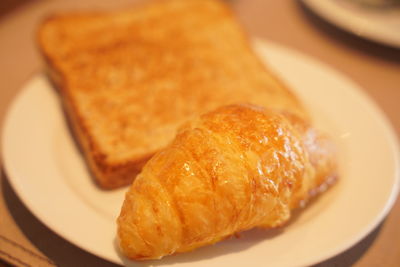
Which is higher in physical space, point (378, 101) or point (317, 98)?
point (317, 98)

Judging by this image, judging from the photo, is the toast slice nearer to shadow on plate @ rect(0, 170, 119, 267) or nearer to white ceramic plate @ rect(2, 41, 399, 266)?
white ceramic plate @ rect(2, 41, 399, 266)

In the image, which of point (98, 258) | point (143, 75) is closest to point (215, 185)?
point (98, 258)

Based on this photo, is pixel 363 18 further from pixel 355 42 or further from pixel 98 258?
pixel 98 258

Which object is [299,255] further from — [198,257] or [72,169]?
[72,169]

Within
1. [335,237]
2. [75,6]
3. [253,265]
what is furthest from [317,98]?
[75,6]

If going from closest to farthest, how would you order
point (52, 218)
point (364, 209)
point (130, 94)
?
point (52, 218) < point (364, 209) < point (130, 94)

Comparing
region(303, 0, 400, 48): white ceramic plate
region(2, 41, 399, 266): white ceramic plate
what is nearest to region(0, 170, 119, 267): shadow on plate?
region(2, 41, 399, 266): white ceramic plate

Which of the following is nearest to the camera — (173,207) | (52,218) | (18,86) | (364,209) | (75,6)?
(173,207)
